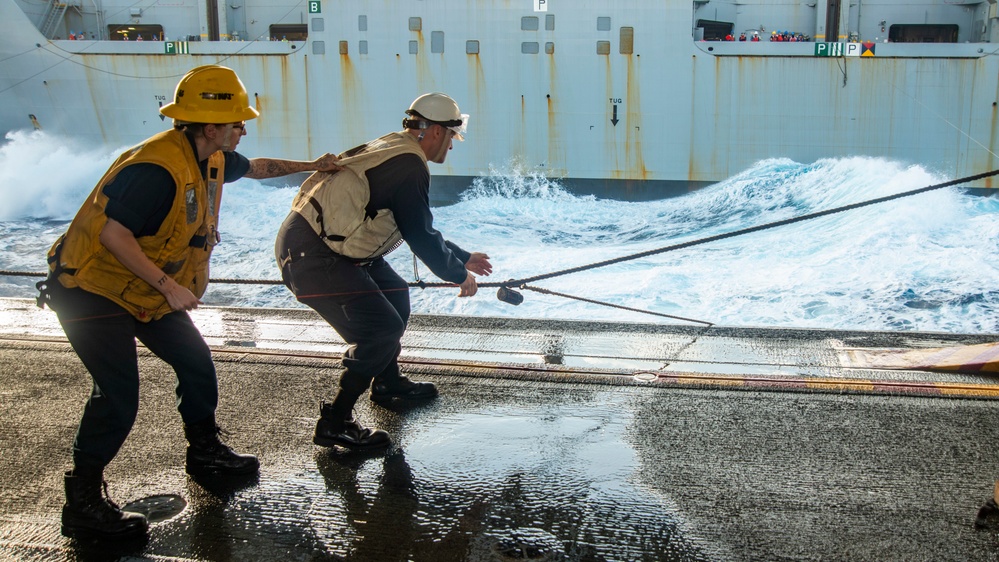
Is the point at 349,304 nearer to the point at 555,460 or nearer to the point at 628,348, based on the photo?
the point at 555,460

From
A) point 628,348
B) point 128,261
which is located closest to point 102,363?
point 128,261

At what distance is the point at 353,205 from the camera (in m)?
3.41

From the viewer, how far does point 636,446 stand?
355 cm

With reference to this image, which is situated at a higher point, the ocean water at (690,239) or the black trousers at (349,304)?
the black trousers at (349,304)

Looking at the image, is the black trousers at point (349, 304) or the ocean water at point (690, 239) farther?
the ocean water at point (690, 239)

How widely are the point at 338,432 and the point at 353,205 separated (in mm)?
945

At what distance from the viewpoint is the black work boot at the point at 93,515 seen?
270cm

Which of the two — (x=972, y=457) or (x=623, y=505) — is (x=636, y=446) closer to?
(x=623, y=505)

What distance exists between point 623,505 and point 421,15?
18.8 m

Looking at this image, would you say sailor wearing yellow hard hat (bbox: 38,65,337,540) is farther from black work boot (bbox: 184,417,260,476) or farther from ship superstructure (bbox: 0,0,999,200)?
ship superstructure (bbox: 0,0,999,200)

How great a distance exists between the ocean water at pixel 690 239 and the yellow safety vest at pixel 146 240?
538 centimetres

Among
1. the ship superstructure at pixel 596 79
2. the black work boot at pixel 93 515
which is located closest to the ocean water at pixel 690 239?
the ship superstructure at pixel 596 79

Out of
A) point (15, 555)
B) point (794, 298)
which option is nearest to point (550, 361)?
point (15, 555)

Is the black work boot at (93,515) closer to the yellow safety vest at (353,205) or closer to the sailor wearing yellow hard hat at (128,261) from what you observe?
the sailor wearing yellow hard hat at (128,261)
